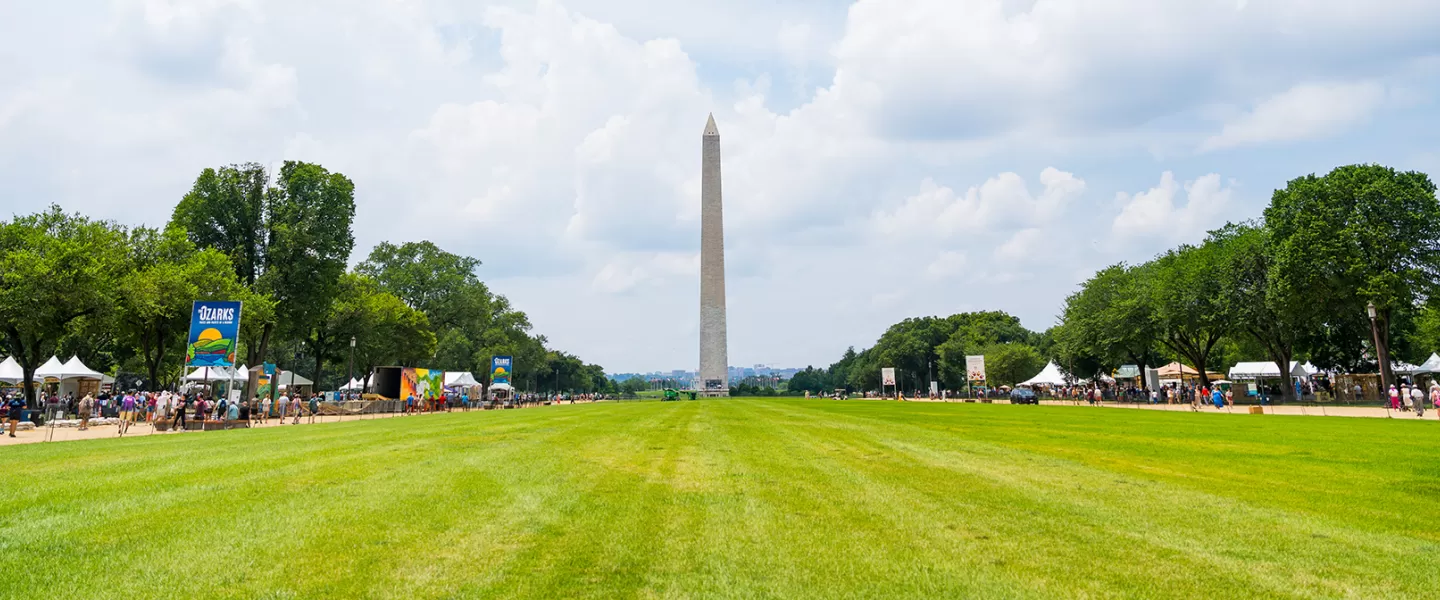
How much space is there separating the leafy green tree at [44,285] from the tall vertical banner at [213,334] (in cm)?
775

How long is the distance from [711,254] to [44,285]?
62.2 meters

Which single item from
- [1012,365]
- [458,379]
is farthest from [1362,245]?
[458,379]

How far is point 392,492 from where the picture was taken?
10.2 metres

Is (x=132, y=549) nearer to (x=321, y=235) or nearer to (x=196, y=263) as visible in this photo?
(x=196, y=263)

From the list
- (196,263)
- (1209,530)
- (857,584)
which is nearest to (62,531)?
(857,584)

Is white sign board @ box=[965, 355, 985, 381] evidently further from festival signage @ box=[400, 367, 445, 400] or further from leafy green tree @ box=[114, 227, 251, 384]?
leafy green tree @ box=[114, 227, 251, 384]

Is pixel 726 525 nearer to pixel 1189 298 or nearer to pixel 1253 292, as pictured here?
pixel 1253 292

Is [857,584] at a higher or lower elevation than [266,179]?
lower

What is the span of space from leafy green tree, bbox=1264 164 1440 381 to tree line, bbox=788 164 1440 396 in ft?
0.21

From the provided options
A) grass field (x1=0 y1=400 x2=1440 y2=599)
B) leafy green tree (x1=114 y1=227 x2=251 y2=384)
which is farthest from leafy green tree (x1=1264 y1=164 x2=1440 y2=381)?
leafy green tree (x1=114 y1=227 x2=251 y2=384)

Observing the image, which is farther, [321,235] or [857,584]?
[321,235]

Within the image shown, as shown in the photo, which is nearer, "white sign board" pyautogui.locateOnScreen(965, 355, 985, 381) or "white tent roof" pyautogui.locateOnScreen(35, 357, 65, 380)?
"white tent roof" pyautogui.locateOnScreen(35, 357, 65, 380)

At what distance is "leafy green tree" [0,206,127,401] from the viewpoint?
31703mm

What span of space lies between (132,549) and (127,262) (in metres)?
43.3
